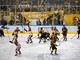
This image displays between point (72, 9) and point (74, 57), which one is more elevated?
point (72, 9)

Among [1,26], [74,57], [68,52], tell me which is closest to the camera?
[74,57]

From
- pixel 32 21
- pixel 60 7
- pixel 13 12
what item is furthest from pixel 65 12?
pixel 13 12

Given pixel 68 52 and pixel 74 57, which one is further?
pixel 68 52

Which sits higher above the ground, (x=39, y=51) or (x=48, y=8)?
(x=48, y=8)

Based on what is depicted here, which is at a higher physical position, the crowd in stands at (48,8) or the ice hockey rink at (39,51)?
the crowd in stands at (48,8)

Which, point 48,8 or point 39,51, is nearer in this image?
point 39,51

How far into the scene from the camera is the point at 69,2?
1973 cm

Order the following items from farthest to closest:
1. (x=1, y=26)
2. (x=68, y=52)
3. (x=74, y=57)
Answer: (x=1, y=26) → (x=68, y=52) → (x=74, y=57)

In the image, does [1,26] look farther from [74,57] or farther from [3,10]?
[74,57]

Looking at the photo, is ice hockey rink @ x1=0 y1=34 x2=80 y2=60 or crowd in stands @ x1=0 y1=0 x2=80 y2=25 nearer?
ice hockey rink @ x1=0 y1=34 x2=80 y2=60

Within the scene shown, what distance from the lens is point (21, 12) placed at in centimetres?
1942

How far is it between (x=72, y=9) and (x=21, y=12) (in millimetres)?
3588

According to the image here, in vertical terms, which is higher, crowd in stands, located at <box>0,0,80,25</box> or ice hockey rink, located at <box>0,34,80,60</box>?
crowd in stands, located at <box>0,0,80,25</box>

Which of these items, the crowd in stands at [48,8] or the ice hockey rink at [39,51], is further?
the crowd in stands at [48,8]
